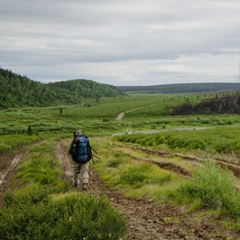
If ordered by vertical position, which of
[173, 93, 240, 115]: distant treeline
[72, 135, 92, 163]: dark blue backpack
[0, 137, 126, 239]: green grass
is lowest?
[173, 93, 240, 115]: distant treeline

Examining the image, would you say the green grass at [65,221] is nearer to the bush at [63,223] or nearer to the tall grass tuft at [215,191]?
the bush at [63,223]

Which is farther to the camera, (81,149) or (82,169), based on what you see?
(82,169)

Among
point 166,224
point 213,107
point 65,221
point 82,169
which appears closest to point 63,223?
point 65,221

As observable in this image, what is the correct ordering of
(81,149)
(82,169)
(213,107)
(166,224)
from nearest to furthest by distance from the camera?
(166,224)
(81,149)
(82,169)
(213,107)

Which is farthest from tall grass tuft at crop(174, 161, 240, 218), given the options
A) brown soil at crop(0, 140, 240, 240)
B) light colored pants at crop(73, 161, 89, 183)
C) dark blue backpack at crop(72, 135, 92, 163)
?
dark blue backpack at crop(72, 135, 92, 163)

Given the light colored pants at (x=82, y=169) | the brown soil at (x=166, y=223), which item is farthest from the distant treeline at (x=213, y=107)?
the brown soil at (x=166, y=223)

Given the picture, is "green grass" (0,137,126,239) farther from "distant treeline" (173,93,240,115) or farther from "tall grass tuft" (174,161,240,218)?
"distant treeline" (173,93,240,115)

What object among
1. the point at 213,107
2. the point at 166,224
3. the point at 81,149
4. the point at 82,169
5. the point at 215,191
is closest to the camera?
the point at 166,224

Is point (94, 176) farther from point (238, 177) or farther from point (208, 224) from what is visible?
point (208, 224)

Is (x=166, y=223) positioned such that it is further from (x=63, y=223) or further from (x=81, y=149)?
(x=81, y=149)

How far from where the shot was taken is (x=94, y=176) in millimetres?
20547

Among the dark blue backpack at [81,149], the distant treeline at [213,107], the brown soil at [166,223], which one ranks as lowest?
the distant treeline at [213,107]

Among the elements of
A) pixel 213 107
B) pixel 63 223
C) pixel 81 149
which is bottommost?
pixel 213 107

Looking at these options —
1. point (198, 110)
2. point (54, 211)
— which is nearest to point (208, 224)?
point (54, 211)
